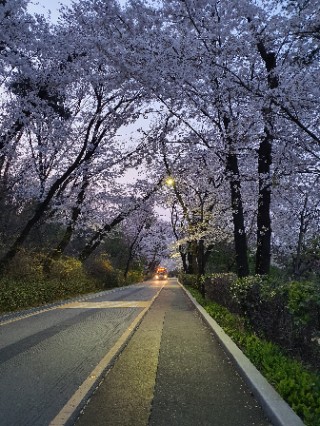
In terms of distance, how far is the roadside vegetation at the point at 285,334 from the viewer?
5316mm

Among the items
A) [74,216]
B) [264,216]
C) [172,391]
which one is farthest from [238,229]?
[74,216]

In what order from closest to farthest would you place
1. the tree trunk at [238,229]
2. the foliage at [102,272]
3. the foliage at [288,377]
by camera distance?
the foliage at [288,377], the tree trunk at [238,229], the foliage at [102,272]

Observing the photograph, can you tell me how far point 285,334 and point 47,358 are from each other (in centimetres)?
439

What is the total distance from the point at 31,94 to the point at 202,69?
932cm

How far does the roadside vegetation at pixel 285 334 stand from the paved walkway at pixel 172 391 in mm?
477

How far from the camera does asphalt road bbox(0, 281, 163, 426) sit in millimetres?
5035

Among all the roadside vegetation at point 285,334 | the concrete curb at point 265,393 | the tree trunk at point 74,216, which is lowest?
the concrete curb at point 265,393

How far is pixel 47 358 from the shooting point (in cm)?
784

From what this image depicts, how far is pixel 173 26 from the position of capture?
12.0 m

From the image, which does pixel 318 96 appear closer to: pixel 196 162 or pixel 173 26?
pixel 173 26

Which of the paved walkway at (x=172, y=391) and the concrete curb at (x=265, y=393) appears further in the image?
the paved walkway at (x=172, y=391)

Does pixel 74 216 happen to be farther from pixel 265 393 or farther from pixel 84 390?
pixel 265 393

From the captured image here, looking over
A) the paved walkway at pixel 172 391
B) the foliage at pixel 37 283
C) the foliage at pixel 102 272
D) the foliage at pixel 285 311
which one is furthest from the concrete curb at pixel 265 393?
the foliage at pixel 102 272

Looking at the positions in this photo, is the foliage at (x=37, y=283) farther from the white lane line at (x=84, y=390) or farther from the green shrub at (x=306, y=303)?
the green shrub at (x=306, y=303)
